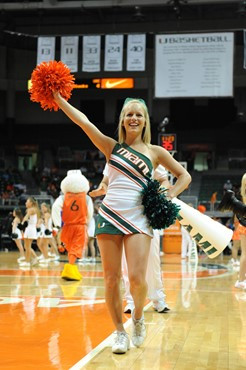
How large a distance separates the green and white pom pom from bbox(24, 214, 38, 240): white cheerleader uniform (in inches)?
340

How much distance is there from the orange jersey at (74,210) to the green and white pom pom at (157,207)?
5.52 metres

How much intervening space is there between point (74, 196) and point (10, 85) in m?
22.8

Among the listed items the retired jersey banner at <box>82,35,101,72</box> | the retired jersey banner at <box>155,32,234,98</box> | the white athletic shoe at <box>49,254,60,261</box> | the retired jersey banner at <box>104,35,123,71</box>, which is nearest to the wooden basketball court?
the white athletic shoe at <box>49,254,60,261</box>

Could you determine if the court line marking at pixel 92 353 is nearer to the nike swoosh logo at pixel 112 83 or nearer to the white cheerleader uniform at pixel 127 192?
the white cheerleader uniform at pixel 127 192

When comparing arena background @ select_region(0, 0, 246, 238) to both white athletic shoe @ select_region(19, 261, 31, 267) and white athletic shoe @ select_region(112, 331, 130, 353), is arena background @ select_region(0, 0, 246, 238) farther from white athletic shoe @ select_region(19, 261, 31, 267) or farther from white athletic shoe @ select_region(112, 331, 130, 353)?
white athletic shoe @ select_region(112, 331, 130, 353)

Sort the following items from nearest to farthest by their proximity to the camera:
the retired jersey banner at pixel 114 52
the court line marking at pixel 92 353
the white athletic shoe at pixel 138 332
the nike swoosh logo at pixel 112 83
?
the court line marking at pixel 92 353 → the white athletic shoe at pixel 138 332 → the retired jersey banner at pixel 114 52 → the nike swoosh logo at pixel 112 83

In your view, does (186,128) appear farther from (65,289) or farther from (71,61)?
(65,289)

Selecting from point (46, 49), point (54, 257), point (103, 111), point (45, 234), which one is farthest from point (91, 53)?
point (103, 111)

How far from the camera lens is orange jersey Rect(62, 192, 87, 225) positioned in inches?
372

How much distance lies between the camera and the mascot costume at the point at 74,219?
916 cm

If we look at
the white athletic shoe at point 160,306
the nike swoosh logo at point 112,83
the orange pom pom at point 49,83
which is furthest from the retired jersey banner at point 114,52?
the orange pom pom at point 49,83

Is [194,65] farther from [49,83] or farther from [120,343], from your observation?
[120,343]

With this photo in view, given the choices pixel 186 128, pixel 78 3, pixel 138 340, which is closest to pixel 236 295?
pixel 138 340

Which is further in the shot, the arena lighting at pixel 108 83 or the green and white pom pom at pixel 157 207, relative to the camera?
the arena lighting at pixel 108 83
